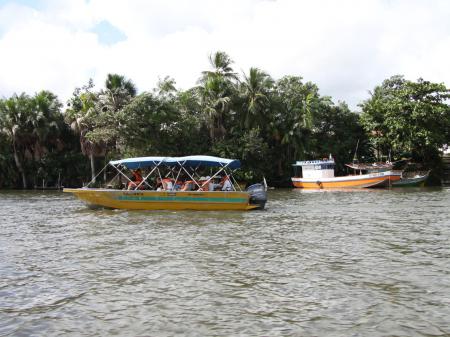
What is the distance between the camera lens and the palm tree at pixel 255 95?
4350cm

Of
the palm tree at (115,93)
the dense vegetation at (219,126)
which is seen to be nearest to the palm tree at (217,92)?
the dense vegetation at (219,126)

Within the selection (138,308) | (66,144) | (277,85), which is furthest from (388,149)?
(138,308)

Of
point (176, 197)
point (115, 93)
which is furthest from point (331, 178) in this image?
point (176, 197)

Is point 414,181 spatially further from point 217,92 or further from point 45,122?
point 45,122

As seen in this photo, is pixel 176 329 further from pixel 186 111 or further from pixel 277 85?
pixel 277 85

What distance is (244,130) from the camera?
43.5 metres

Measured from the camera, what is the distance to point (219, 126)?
4366cm

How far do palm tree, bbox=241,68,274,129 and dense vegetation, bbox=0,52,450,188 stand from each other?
3.8 inches

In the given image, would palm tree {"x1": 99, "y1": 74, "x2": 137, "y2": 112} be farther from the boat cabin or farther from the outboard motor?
the outboard motor

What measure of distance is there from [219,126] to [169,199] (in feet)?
77.7

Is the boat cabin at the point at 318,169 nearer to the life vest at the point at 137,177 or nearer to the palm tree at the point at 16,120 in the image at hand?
the life vest at the point at 137,177

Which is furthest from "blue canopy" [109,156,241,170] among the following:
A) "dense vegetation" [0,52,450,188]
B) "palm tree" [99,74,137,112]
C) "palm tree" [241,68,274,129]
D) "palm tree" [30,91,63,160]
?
"palm tree" [30,91,63,160]

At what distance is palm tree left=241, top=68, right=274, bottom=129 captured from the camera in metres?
43.5

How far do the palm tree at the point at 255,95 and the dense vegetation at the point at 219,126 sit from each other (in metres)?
0.10
